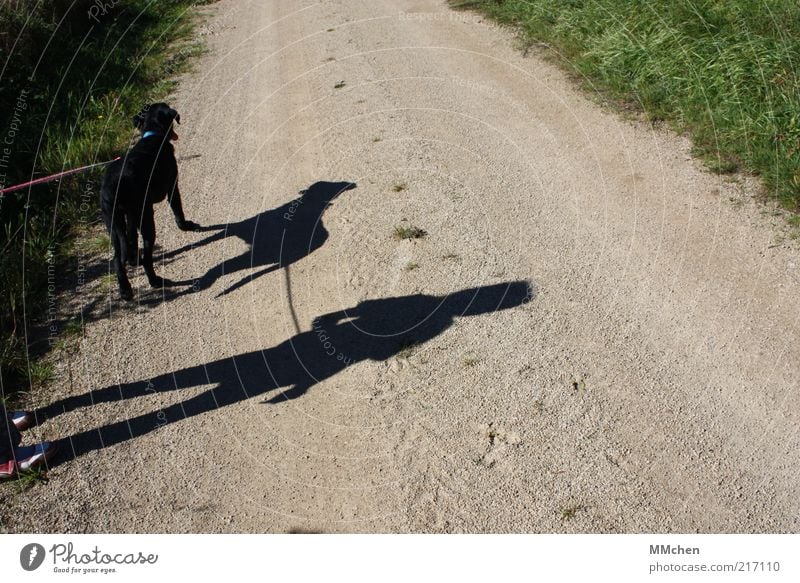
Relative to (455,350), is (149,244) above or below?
above

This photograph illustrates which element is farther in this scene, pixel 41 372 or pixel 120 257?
pixel 120 257

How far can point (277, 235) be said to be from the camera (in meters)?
8.36

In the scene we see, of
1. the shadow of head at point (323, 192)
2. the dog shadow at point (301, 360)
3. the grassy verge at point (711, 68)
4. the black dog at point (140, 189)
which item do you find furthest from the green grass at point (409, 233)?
the grassy verge at point (711, 68)

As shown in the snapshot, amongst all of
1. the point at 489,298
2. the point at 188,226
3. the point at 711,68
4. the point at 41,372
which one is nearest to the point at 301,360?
the point at 489,298

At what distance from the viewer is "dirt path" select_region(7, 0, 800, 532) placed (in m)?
5.21

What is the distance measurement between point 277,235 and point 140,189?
180cm

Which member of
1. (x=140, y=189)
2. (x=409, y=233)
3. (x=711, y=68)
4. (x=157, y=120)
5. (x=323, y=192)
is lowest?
(x=409, y=233)

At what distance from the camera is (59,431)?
607 cm

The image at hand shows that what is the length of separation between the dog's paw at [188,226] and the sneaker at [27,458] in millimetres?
3404

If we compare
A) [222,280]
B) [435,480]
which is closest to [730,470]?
[435,480]

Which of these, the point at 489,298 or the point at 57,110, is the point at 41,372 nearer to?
the point at 489,298

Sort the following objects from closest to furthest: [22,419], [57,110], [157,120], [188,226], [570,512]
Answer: [570,512]
[22,419]
[157,120]
[188,226]
[57,110]

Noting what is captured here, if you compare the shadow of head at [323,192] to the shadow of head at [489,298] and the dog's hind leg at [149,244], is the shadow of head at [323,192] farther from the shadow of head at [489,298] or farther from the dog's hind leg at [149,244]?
the shadow of head at [489,298]

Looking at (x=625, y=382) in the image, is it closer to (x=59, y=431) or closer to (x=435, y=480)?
(x=435, y=480)
